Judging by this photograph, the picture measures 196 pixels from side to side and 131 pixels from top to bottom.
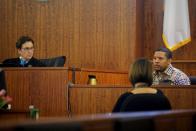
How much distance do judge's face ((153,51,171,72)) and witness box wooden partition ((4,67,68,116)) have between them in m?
1.29

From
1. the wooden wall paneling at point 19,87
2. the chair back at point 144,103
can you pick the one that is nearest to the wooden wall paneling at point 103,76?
the wooden wall paneling at point 19,87

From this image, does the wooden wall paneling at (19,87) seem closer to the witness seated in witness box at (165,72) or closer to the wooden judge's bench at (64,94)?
the wooden judge's bench at (64,94)

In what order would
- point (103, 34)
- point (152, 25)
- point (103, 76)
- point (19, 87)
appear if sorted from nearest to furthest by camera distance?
point (19, 87) → point (103, 76) → point (103, 34) → point (152, 25)

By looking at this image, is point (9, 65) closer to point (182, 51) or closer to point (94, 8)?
point (94, 8)

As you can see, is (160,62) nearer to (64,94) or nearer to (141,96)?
(64,94)

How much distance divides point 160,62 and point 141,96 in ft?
7.57

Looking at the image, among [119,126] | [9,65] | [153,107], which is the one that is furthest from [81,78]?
[119,126]

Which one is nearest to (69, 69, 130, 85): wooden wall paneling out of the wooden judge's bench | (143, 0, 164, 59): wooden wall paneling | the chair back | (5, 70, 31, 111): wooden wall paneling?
the wooden judge's bench

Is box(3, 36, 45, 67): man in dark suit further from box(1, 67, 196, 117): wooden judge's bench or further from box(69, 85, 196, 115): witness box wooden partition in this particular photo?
box(69, 85, 196, 115): witness box wooden partition

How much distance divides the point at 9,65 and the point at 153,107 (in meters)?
2.44

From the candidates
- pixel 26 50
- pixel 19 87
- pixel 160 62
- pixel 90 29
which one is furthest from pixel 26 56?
pixel 90 29

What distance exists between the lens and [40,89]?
17.2ft

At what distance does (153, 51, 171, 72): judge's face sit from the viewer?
586cm

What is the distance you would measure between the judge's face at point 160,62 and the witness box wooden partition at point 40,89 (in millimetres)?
1289
